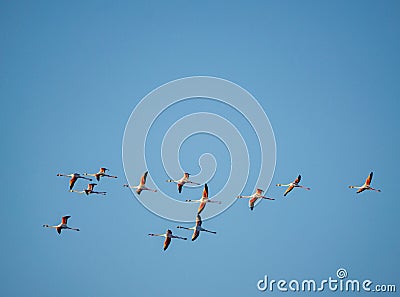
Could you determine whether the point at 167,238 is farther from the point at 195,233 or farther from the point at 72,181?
the point at 72,181

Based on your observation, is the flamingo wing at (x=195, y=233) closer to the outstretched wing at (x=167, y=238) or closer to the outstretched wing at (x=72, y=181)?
the outstretched wing at (x=167, y=238)

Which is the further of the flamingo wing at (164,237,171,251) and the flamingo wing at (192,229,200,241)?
the flamingo wing at (164,237,171,251)

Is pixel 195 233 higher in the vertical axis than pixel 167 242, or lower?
higher

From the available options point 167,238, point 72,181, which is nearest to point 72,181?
point 72,181

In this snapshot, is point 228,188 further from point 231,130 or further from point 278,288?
point 278,288

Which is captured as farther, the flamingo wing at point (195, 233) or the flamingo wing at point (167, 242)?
the flamingo wing at point (167, 242)

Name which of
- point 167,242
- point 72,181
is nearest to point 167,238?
point 167,242

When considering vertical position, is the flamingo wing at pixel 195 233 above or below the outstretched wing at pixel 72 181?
below

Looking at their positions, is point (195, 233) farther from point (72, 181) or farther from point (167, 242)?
point (72, 181)

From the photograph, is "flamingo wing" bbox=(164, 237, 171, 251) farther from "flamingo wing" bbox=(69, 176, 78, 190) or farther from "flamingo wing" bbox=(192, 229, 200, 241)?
"flamingo wing" bbox=(69, 176, 78, 190)

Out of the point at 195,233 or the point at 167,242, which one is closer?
the point at 195,233

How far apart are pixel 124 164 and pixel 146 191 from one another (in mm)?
5180

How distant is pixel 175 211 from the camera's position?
8562 centimetres

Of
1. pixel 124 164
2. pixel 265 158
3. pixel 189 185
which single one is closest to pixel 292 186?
pixel 265 158
